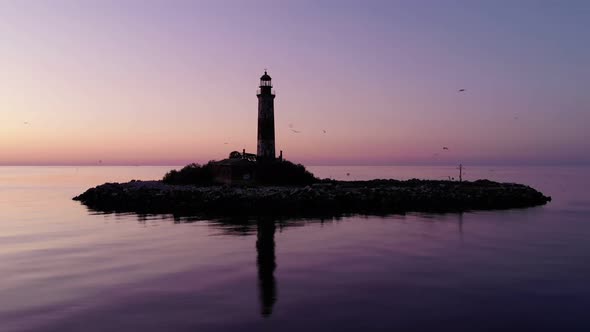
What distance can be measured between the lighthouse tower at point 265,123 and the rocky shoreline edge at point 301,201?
20.1ft

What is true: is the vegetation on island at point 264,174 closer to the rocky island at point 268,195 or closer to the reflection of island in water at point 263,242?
the rocky island at point 268,195

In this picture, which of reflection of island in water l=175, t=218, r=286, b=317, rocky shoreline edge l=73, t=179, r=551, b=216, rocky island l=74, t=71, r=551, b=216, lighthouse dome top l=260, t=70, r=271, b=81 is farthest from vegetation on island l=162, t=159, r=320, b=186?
reflection of island in water l=175, t=218, r=286, b=317

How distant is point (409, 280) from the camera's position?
14805 mm

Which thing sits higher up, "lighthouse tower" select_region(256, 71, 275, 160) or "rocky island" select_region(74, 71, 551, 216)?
"lighthouse tower" select_region(256, 71, 275, 160)

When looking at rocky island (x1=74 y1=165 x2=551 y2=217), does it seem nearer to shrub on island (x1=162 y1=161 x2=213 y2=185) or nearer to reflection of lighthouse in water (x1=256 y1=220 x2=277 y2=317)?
shrub on island (x1=162 y1=161 x2=213 y2=185)

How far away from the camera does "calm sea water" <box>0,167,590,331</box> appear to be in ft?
36.8

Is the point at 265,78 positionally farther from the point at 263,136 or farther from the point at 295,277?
the point at 295,277

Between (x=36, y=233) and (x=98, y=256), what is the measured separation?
9910 mm

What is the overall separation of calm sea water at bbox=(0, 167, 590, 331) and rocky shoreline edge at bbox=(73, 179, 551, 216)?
5339mm

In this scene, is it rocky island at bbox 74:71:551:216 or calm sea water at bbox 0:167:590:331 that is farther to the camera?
rocky island at bbox 74:71:551:216

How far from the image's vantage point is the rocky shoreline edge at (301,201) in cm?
3251

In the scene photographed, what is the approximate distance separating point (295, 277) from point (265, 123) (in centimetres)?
2898

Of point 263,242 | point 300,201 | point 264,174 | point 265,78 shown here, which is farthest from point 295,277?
point 265,78

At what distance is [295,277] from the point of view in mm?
15195
